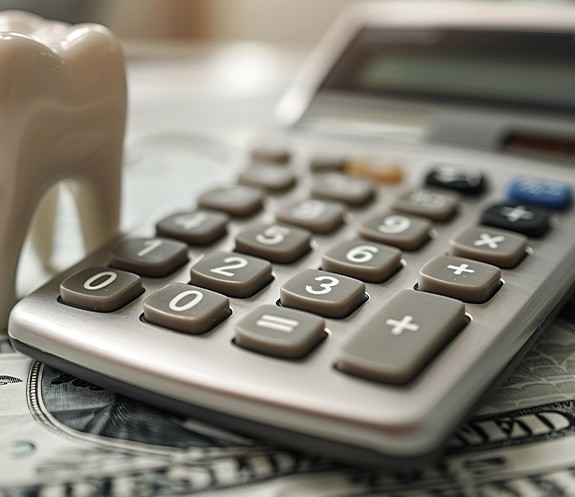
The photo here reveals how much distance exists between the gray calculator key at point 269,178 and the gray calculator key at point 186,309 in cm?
11

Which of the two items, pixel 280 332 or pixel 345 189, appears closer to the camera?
pixel 280 332

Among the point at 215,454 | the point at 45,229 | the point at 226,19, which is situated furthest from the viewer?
the point at 226,19

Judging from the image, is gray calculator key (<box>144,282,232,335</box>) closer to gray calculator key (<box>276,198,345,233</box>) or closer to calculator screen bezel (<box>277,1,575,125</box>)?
gray calculator key (<box>276,198,345,233</box>)

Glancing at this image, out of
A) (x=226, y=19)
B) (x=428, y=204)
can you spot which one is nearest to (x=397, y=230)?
(x=428, y=204)

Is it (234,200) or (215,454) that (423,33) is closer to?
(234,200)

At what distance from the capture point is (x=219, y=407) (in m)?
0.22

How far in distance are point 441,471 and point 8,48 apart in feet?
0.59

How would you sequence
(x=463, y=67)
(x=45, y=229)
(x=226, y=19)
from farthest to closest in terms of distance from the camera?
(x=226, y=19)
(x=463, y=67)
(x=45, y=229)

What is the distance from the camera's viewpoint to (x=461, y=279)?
0.85ft

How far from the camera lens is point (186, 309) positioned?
246mm

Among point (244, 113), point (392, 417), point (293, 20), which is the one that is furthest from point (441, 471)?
point (293, 20)

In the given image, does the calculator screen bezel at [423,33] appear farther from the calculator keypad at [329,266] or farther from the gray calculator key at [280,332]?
the gray calculator key at [280,332]

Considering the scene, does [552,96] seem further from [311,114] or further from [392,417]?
[392,417]

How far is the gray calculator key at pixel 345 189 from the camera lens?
1.12 feet
